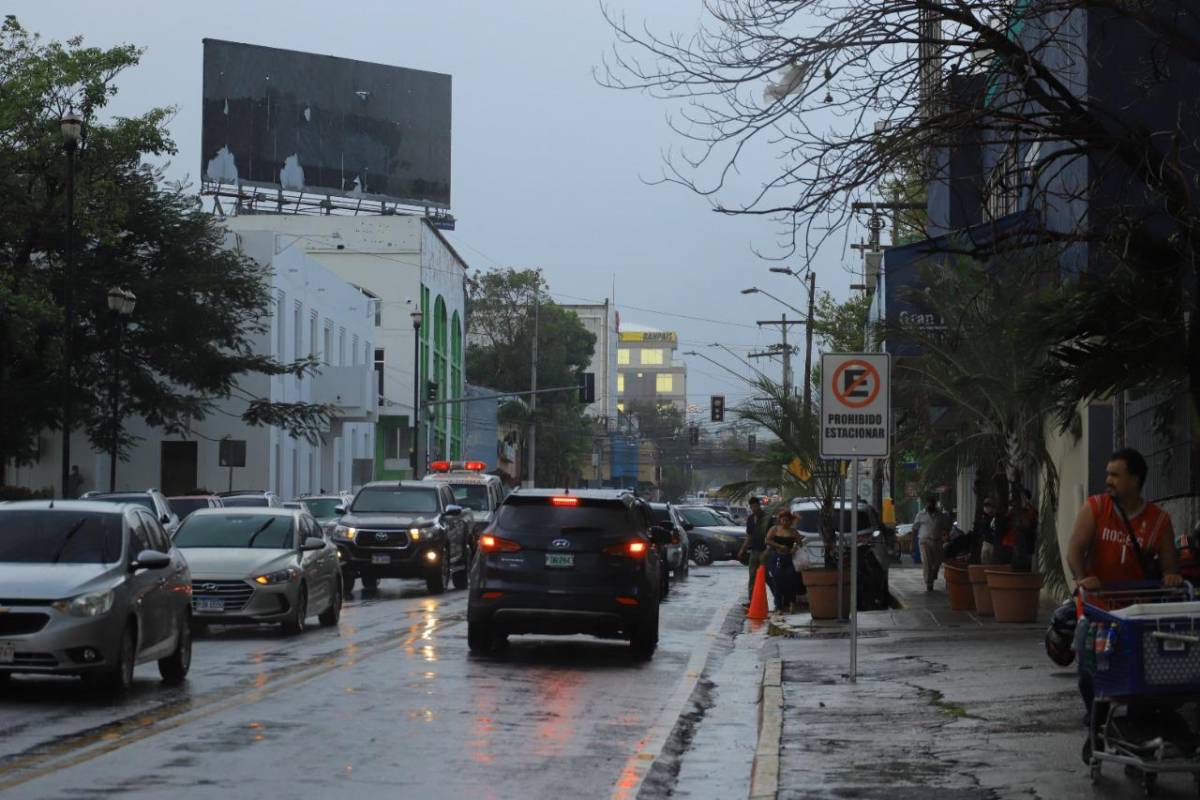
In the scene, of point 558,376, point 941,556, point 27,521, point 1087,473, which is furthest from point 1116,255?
point 558,376

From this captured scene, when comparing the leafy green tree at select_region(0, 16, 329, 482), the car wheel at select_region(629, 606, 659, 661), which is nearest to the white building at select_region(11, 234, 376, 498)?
the leafy green tree at select_region(0, 16, 329, 482)

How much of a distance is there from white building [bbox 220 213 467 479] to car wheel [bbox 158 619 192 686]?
62.8 metres

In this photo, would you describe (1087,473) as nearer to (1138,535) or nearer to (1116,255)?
(1116,255)

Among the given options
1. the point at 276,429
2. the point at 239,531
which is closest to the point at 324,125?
the point at 276,429

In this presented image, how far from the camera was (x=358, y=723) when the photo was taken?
12602mm

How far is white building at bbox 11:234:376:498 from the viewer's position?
5597cm

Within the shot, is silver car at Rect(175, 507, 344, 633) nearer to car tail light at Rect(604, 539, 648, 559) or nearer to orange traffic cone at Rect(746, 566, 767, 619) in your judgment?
car tail light at Rect(604, 539, 648, 559)

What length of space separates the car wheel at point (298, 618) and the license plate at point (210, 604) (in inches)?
31.1

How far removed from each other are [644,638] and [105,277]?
3351 centimetres

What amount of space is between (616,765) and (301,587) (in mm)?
11436

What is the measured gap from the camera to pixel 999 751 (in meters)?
11.1

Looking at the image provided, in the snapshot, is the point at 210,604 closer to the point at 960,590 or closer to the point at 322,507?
the point at 960,590

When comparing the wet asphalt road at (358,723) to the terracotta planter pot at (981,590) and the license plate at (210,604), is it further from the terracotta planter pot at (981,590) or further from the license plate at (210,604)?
the terracotta planter pot at (981,590)

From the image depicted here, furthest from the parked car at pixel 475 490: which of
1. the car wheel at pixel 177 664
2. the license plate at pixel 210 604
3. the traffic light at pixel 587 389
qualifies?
the car wheel at pixel 177 664
